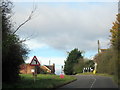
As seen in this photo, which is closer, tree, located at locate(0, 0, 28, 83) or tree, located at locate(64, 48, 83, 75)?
tree, located at locate(0, 0, 28, 83)

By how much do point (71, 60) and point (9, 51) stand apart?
96474mm

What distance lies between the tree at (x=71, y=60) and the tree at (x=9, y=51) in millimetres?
87121

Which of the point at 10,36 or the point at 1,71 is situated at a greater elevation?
the point at 10,36

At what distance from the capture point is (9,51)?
80.4 ft

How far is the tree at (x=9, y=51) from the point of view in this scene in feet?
73.1

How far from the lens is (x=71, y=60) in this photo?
12038 centimetres

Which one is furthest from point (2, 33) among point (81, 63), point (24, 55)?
point (81, 63)

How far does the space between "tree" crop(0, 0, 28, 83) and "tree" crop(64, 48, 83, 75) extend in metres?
87.1

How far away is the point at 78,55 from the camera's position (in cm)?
12262

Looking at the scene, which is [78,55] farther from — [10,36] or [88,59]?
[10,36]

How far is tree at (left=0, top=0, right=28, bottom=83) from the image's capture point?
2228 centimetres

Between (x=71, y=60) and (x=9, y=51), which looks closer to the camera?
(x=9, y=51)

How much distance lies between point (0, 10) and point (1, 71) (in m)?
5.62

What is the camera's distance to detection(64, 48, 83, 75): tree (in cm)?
11517
